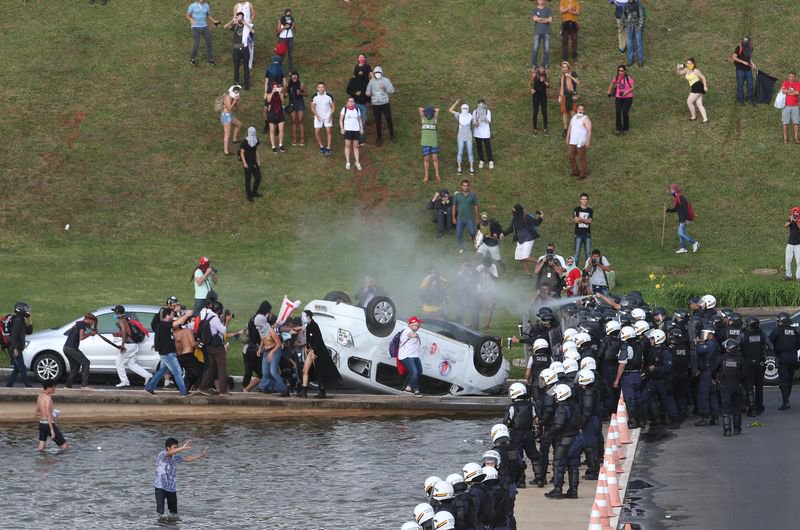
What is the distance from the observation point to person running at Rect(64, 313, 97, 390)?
2527cm

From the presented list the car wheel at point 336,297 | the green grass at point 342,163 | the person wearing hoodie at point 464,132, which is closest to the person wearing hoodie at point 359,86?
the green grass at point 342,163

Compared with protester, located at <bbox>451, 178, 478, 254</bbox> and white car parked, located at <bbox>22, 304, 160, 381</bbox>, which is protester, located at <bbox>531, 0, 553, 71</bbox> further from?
white car parked, located at <bbox>22, 304, 160, 381</bbox>

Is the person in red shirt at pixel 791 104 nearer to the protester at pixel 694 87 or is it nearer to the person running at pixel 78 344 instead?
the protester at pixel 694 87

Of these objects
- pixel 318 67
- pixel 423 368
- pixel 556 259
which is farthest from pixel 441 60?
pixel 423 368

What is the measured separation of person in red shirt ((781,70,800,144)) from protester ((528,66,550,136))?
6.12 metres

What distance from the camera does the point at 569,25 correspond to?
41094 mm

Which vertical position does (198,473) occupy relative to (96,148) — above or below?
below

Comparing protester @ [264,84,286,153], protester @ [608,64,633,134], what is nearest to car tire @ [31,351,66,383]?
protester @ [264,84,286,153]

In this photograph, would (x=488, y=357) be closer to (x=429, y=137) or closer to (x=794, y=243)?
(x=794, y=243)

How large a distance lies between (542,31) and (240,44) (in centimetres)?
820

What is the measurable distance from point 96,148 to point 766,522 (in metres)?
25.5

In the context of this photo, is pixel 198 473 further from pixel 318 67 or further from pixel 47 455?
pixel 318 67

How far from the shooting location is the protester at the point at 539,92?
125 feet

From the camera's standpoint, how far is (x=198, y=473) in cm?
2127
